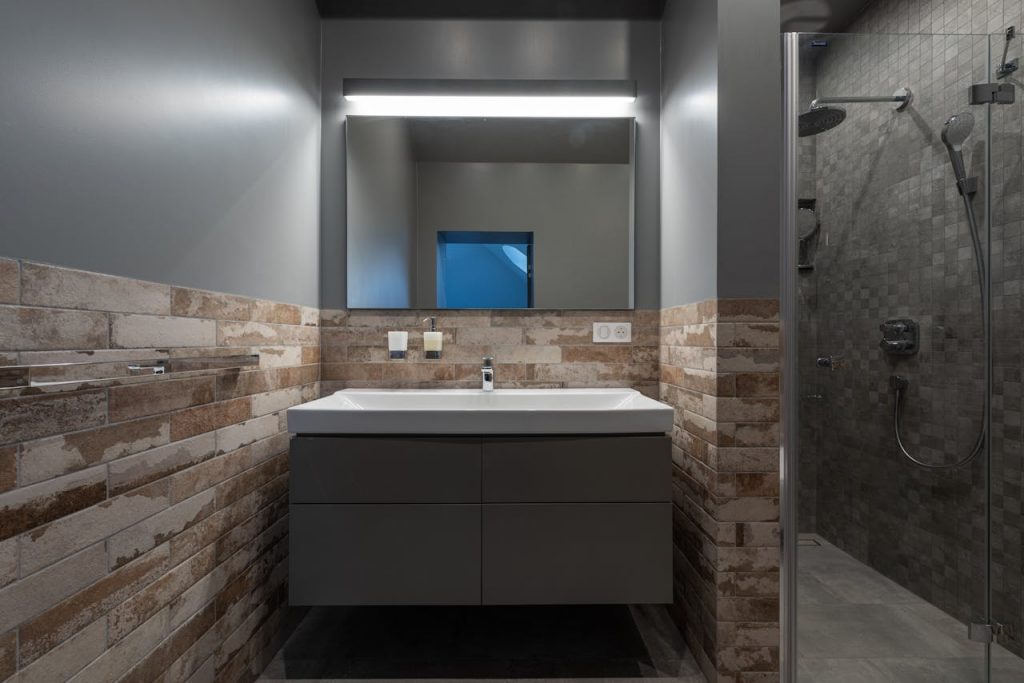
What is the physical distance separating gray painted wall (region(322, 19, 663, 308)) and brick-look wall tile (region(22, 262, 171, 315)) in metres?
1.01

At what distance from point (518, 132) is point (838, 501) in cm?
168

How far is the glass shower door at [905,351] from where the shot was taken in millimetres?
1381

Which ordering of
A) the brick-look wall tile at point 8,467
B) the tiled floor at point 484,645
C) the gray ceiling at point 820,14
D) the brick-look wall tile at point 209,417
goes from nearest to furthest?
the brick-look wall tile at point 8,467 → the brick-look wall tile at point 209,417 → the tiled floor at point 484,645 → the gray ceiling at point 820,14

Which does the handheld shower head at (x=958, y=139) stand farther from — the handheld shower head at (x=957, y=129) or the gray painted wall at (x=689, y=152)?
the gray painted wall at (x=689, y=152)

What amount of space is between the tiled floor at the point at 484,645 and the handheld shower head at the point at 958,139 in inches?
62.8

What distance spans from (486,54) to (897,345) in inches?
68.2

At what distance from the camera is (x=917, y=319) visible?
1387 millimetres

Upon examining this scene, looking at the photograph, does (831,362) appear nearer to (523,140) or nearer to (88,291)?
(523,140)

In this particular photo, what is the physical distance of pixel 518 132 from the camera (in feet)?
6.97

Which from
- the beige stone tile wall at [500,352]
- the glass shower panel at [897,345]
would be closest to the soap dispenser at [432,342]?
the beige stone tile wall at [500,352]


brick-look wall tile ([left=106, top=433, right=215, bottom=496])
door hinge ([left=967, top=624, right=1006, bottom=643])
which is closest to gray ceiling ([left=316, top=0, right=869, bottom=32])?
brick-look wall tile ([left=106, top=433, right=215, bottom=496])

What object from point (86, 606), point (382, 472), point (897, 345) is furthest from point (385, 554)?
point (897, 345)

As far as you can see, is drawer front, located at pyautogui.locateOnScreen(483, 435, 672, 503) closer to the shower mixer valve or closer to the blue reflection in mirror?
the shower mixer valve

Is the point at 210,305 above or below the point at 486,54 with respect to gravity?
below
